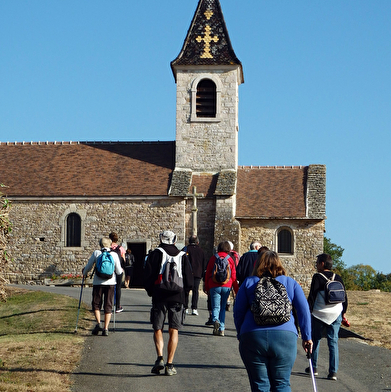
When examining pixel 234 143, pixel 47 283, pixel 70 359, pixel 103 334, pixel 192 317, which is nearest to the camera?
pixel 70 359

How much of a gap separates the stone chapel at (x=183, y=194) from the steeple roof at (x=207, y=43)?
47 mm

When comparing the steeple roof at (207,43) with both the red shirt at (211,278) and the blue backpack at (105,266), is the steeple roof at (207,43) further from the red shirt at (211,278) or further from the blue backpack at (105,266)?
the blue backpack at (105,266)

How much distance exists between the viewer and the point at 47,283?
26719 millimetres

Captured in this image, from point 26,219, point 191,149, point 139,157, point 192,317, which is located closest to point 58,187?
point 26,219

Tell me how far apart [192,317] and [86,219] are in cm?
1462

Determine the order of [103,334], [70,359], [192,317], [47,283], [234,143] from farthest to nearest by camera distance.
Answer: [234,143], [47,283], [192,317], [103,334], [70,359]

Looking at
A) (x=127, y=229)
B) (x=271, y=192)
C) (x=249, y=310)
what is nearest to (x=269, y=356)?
(x=249, y=310)

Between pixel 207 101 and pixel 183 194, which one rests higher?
pixel 207 101

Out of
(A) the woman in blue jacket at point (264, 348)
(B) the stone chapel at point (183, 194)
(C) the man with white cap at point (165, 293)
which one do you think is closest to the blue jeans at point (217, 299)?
(C) the man with white cap at point (165, 293)

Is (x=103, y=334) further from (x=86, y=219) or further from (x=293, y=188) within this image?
(x=293, y=188)

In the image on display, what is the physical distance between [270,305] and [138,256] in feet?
74.3

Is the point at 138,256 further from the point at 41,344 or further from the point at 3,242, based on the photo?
the point at 41,344

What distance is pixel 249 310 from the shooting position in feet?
17.7

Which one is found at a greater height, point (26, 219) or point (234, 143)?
point (234, 143)
